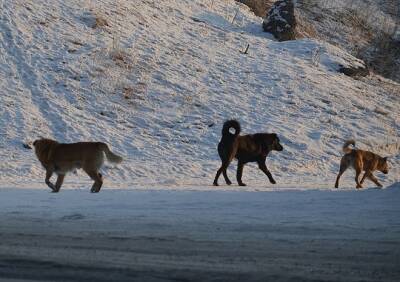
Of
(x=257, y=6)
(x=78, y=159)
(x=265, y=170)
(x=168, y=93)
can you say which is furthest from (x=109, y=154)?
(x=257, y=6)

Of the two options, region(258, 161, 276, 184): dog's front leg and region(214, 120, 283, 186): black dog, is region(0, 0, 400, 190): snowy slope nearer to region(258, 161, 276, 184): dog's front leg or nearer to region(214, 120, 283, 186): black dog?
region(258, 161, 276, 184): dog's front leg

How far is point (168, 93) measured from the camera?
2442 centimetres

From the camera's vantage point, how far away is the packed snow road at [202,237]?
17.6 feet

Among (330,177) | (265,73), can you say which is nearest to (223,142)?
(330,177)

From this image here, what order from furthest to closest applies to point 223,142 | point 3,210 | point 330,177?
point 330,177 < point 223,142 < point 3,210

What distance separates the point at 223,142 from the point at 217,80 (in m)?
11.2

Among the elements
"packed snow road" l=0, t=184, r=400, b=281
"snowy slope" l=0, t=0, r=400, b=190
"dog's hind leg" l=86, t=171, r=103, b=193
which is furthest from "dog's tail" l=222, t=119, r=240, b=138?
"packed snow road" l=0, t=184, r=400, b=281

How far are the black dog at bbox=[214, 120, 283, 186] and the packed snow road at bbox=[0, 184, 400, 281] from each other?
4373 millimetres

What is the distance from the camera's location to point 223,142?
15461 millimetres

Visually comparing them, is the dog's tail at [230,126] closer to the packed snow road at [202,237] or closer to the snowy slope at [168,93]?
the snowy slope at [168,93]

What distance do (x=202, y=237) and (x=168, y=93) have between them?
17.7 meters

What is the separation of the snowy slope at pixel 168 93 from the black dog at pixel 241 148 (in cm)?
82

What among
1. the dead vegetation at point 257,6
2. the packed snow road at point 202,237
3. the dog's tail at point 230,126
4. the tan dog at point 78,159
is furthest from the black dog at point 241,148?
the dead vegetation at point 257,6

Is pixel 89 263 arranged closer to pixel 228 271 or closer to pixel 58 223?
pixel 228 271
